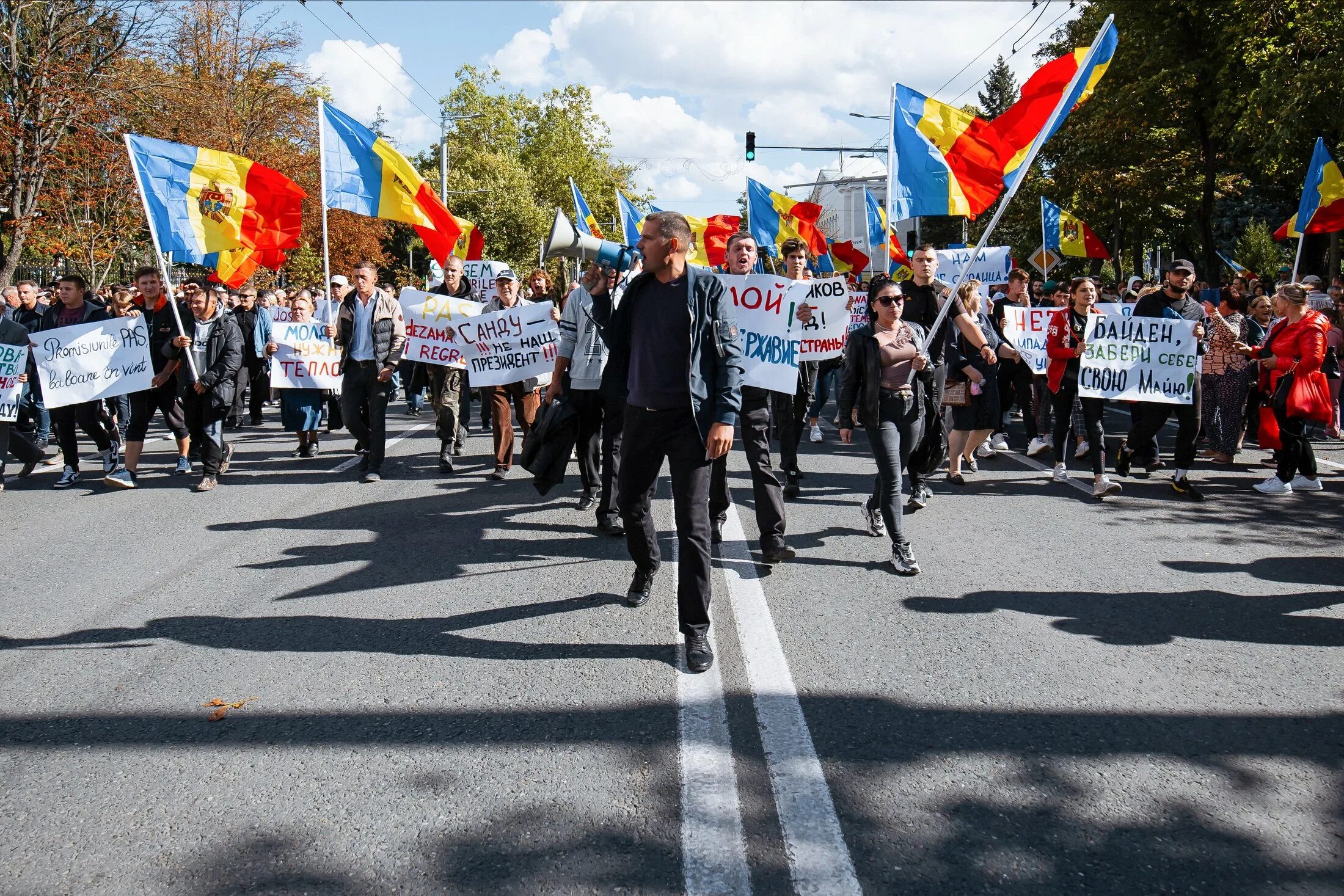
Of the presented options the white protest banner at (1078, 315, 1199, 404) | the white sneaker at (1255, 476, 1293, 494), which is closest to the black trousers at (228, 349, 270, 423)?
the white protest banner at (1078, 315, 1199, 404)

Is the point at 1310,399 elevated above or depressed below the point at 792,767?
above

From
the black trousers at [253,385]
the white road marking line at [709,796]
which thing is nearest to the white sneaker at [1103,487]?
the white road marking line at [709,796]

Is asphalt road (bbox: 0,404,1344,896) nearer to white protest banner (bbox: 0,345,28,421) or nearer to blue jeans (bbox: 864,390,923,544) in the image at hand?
blue jeans (bbox: 864,390,923,544)

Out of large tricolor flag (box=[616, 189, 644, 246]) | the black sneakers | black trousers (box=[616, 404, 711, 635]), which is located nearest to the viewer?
black trousers (box=[616, 404, 711, 635])

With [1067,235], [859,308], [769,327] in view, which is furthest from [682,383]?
[1067,235]

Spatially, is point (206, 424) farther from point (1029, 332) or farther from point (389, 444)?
point (1029, 332)

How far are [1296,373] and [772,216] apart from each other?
825 centimetres

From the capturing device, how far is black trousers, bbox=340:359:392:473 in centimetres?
989

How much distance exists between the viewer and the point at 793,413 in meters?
8.30

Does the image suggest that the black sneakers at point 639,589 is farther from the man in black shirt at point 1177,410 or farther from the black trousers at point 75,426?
the black trousers at point 75,426

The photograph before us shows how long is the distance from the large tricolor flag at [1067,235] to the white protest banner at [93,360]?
17.0 m

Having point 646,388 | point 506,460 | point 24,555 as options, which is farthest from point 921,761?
point 506,460

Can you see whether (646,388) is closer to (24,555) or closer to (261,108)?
(24,555)

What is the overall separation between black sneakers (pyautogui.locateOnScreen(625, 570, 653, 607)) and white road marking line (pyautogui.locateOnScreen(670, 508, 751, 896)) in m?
1.07
